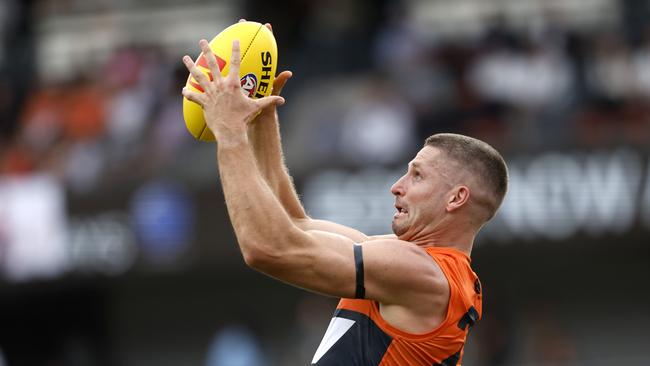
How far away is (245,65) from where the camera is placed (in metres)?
5.48

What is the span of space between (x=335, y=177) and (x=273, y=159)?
854 cm

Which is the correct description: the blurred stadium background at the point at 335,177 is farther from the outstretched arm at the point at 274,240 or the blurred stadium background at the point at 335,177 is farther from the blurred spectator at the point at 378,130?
the outstretched arm at the point at 274,240

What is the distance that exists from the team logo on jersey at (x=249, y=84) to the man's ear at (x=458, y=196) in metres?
0.96

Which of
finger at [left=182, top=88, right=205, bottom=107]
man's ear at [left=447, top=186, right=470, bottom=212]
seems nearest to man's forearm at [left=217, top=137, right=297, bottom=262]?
finger at [left=182, top=88, right=205, bottom=107]

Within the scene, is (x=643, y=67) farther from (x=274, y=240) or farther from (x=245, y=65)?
(x=274, y=240)

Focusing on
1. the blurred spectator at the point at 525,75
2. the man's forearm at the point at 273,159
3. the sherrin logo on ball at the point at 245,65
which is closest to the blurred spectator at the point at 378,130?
the blurred spectator at the point at 525,75

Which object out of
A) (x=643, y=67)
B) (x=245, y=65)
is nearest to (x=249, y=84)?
(x=245, y=65)

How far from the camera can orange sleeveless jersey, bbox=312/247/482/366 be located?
5.14 metres

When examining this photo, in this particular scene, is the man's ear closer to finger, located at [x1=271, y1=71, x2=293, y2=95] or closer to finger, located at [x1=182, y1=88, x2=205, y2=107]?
finger, located at [x1=271, y1=71, x2=293, y2=95]

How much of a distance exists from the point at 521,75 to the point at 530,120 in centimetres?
63

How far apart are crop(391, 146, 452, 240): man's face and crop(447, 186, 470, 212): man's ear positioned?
0.08ft

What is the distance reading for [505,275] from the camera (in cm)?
1620

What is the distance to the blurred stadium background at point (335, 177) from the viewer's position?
1379 centimetres

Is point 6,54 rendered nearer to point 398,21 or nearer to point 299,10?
point 299,10
